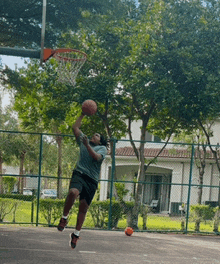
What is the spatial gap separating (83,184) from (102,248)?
491 cm

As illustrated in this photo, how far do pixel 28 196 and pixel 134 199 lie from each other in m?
3.52

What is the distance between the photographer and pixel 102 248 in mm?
10484

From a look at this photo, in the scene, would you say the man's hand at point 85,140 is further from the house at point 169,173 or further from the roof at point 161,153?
the roof at point 161,153

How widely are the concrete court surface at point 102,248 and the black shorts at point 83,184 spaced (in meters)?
2.94

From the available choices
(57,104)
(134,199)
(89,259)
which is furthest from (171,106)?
(89,259)

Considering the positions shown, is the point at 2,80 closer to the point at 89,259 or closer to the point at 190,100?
the point at 190,100

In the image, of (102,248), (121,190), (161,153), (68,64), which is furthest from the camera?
(161,153)

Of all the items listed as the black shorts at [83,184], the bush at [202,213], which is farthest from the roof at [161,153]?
the black shorts at [83,184]

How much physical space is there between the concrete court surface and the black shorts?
9.64 feet

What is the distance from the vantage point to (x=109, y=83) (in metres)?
16.4

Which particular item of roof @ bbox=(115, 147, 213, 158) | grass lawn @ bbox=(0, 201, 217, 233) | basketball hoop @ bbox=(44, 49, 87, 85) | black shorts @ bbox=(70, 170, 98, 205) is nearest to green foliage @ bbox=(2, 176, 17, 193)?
grass lawn @ bbox=(0, 201, 217, 233)

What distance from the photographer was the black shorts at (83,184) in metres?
5.94

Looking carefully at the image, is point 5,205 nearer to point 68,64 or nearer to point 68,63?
point 68,64

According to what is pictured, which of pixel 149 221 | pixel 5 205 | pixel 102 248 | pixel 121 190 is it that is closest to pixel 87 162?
pixel 102 248
